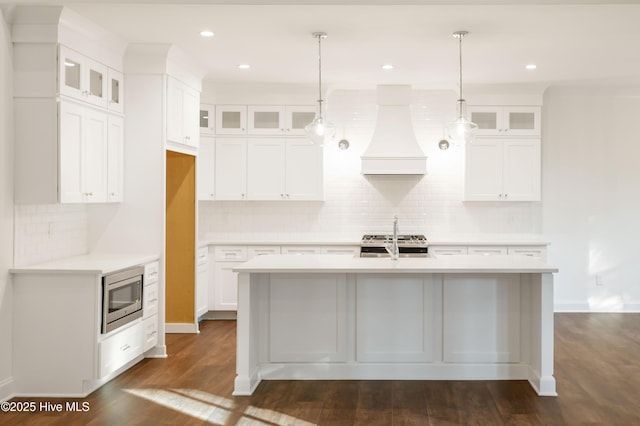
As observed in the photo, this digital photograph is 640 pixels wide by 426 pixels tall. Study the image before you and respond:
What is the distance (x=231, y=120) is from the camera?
7.43 metres

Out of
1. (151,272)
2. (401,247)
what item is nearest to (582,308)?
(401,247)

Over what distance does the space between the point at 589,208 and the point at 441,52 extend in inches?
132

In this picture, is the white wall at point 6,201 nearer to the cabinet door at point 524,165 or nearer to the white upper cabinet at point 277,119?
the white upper cabinet at point 277,119

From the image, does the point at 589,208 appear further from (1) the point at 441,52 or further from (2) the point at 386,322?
(2) the point at 386,322

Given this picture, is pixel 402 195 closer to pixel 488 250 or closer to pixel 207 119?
pixel 488 250

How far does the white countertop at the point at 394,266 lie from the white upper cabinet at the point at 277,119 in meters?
2.96

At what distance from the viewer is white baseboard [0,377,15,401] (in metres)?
4.19

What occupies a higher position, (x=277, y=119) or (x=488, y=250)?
(x=277, y=119)

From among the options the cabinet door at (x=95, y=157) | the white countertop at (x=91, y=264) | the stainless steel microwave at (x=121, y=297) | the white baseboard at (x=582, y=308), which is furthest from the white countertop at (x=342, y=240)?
the cabinet door at (x=95, y=157)

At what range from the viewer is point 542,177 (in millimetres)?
7688

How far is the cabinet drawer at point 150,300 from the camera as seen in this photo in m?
5.22

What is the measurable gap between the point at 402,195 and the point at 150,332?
371 centimetres

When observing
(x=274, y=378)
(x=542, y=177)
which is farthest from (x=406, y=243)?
(x=274, y=378)

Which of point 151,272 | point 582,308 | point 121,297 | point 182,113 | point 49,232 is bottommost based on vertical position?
point 582,308
